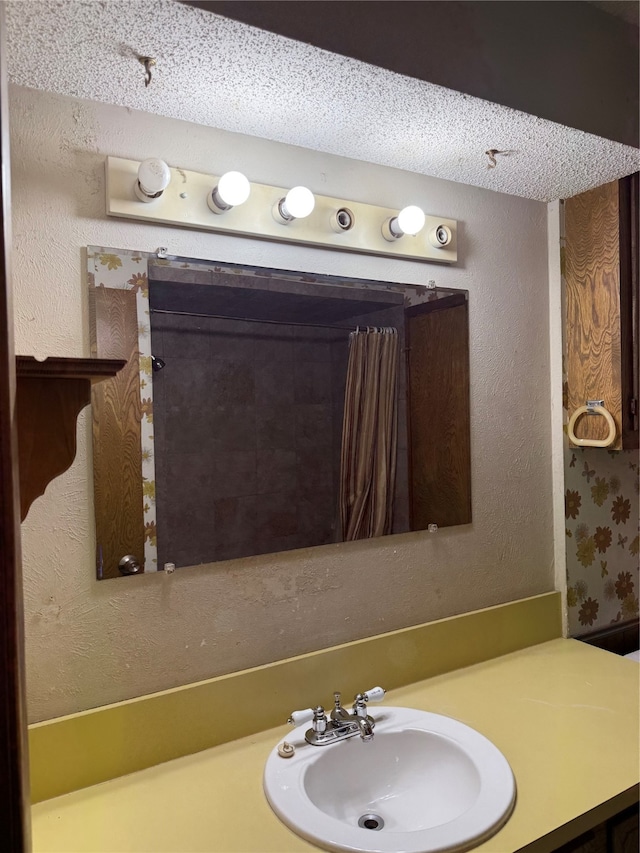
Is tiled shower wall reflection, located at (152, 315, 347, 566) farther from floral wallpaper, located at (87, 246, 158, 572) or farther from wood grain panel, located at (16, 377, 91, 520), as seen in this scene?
wood grain panel, located at (16, 377, 91, 520)

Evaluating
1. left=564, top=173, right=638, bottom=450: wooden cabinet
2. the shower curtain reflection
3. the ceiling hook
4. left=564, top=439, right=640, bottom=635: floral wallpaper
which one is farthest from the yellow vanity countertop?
the ceiling hook

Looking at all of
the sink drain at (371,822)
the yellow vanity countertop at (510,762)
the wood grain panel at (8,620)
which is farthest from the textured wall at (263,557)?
the wood grain panel at (8,620)

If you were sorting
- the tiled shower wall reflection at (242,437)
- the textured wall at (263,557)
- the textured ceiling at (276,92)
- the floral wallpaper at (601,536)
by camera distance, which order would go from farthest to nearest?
1. the floral wallpaper at (601,536)
2. the tiled shower wall reflection at (242,437)
3. the textured wall at (263,557)
4. the textured ceiling at (276,92)

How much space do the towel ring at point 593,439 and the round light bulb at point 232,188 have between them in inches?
43.6

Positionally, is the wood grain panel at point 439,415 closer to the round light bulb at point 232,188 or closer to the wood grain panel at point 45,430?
the round light bulb at point 232,188

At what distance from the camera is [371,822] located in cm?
115

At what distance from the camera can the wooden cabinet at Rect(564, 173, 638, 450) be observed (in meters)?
1.64

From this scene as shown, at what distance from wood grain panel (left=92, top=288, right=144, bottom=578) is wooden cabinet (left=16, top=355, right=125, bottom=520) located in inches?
14.7

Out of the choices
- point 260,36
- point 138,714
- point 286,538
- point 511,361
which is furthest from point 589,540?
point 260,36

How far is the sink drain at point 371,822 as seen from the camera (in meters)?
1.15

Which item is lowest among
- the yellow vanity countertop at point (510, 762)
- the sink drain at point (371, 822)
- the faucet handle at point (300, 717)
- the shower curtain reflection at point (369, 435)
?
the sink drain at point (371, 822)

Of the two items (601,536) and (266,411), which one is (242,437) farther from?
(601,536)

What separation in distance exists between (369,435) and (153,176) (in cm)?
74

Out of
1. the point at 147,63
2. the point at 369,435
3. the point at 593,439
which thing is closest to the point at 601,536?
the point at 593,439
